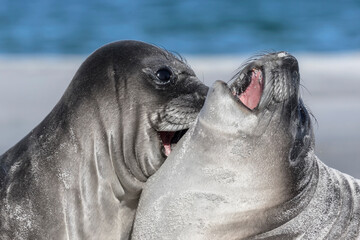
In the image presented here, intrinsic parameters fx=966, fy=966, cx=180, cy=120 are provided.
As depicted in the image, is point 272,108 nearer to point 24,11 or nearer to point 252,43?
point 252,43

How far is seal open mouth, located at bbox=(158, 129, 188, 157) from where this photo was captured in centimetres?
566

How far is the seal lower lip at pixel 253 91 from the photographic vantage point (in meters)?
5.10

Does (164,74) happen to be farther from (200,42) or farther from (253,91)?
(200,42)

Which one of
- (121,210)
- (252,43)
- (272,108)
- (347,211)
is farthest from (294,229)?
(252,43)

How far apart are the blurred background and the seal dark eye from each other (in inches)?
126

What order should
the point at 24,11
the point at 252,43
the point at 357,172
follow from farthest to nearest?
the point at 24,11
the point at 252,43
the point at 357,172

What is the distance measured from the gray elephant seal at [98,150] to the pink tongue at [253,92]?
0.57 m

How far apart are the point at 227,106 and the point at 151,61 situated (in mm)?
967

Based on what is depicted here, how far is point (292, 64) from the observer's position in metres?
5.14

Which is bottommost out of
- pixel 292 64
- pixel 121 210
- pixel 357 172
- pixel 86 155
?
pixel 357 172

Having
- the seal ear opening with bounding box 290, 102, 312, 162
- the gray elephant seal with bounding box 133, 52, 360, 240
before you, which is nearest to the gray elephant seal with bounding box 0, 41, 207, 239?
the gray elephant seal with bounding box 133, 52, 360, 240

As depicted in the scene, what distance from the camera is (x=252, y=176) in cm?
491

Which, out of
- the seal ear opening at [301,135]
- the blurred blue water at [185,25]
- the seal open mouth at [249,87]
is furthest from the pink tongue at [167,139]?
the blurred blue water at [185,25]

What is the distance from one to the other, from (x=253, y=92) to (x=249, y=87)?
4 cm
